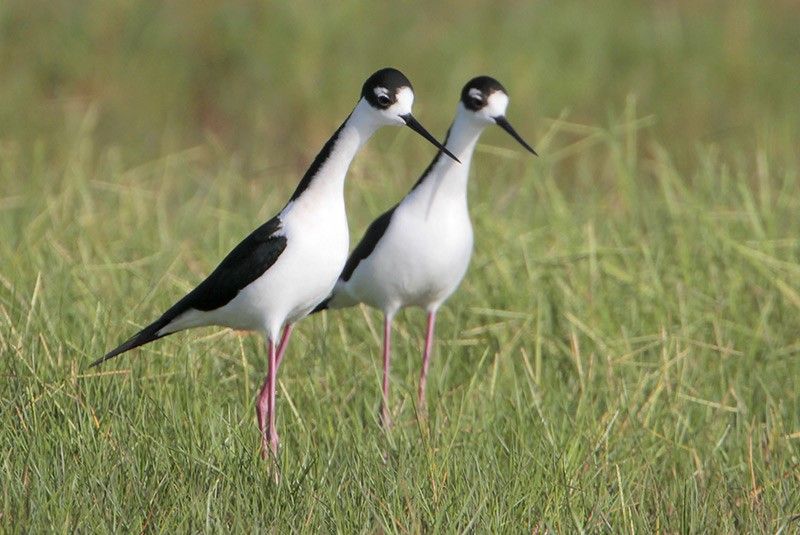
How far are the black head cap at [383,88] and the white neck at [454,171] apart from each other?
61 centimetres

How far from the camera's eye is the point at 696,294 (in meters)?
5.20

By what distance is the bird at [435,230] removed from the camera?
14.4 ft

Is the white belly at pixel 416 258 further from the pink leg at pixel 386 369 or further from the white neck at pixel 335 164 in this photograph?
the white neck at pixel 335 164

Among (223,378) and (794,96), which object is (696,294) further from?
(794,96)

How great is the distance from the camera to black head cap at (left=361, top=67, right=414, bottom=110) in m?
3.83

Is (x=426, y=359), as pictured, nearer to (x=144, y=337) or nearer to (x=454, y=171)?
(x=454, y=171)

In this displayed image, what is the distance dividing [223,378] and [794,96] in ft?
19.7

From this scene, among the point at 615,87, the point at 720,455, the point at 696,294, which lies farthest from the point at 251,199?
the point at 615,87

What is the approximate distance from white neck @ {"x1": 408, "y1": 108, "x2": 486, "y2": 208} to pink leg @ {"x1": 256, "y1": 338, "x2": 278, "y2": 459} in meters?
0.74

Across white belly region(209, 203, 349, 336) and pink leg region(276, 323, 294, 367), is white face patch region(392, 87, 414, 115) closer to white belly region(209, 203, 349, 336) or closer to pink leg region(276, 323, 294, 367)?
white belly region(209, 203, 349, 336)

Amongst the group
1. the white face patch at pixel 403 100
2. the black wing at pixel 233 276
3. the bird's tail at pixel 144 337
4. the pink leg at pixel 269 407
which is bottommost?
the pink leg at pixel 269 407

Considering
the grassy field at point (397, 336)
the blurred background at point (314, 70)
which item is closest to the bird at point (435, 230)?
the grassy field at point (397, 336)

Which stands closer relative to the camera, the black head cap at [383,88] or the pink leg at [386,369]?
the black head cap at [383,88]

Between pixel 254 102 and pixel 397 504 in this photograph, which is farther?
pixel 254 102
